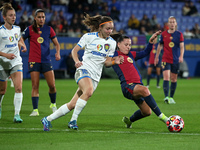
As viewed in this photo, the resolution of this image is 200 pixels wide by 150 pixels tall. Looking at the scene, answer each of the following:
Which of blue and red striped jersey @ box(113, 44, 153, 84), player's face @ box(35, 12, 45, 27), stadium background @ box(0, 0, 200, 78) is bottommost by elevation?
stadium background @ box(0, 0, 200, 78)

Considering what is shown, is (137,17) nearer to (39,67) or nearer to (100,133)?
(39,67)

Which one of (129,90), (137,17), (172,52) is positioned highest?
(129,90)

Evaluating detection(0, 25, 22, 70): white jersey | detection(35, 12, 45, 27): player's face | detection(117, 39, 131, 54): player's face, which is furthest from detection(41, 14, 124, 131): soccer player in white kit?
detection(35, 12, 45, 27): player's face

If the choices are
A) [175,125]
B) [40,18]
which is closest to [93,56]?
[175,125]

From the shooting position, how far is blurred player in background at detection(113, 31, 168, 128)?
7.12 meters

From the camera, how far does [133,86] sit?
Result: 725 centimetres

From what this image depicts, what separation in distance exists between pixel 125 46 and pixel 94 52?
0.68 m

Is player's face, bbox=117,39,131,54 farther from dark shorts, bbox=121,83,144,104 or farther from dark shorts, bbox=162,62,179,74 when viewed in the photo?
dark shorts, bbox=162,62,179,74

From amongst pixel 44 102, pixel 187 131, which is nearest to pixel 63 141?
pixel 187 131

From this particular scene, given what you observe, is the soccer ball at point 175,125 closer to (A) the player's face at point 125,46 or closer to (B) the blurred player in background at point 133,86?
(B) the blurred player in background at point 133,86

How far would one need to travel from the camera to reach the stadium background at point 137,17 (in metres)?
23.6

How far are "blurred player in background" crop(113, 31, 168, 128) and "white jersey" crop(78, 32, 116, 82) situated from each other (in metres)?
0.45

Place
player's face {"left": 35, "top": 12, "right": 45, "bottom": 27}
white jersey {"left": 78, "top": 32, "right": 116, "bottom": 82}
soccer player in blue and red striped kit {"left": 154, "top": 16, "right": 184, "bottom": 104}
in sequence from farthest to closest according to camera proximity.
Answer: soccer player in blue and red striped kit {"left": 154, "top": 16, "right": 184, "bottom": 104} < player's face {"left": 35, "top": 12, "right": 45, "bottom": 27} < white jersey {"left": 78, "top": 32, "right": 116, "bottom": 82}

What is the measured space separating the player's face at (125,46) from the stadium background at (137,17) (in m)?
13.8
